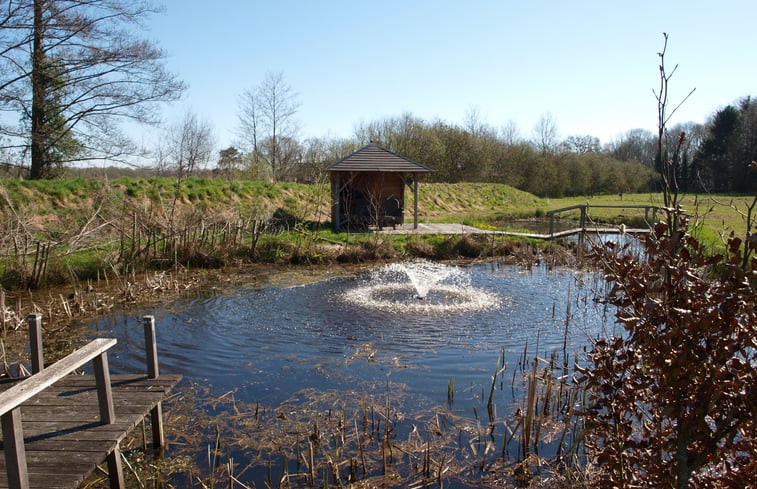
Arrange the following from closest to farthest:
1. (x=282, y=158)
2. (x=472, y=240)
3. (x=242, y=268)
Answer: (x=242, y=268)
(x=472, y=240)
(x=282, y=158)

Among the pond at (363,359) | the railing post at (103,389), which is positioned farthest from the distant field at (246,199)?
the railing post at (103,389)

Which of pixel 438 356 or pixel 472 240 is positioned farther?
pixel 472 240

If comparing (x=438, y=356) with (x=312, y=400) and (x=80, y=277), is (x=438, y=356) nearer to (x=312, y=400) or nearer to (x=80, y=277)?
(x=312, y=400)

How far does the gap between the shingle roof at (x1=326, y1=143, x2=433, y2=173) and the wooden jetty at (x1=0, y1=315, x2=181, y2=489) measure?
14185mm

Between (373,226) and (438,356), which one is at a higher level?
(373,226)

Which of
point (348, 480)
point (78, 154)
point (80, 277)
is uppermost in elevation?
point (78, 154)

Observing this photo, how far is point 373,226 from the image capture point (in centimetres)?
1986

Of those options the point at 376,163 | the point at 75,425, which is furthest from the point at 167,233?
the point at 75,425

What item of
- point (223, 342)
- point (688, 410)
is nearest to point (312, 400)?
point (223, 342)

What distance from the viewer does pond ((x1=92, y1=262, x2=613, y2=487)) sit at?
204 inches

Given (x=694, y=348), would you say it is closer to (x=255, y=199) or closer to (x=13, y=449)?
(x=13, y=449)

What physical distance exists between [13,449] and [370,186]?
60.2ft

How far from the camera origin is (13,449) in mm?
3193

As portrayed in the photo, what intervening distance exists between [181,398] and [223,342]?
2.15 m
